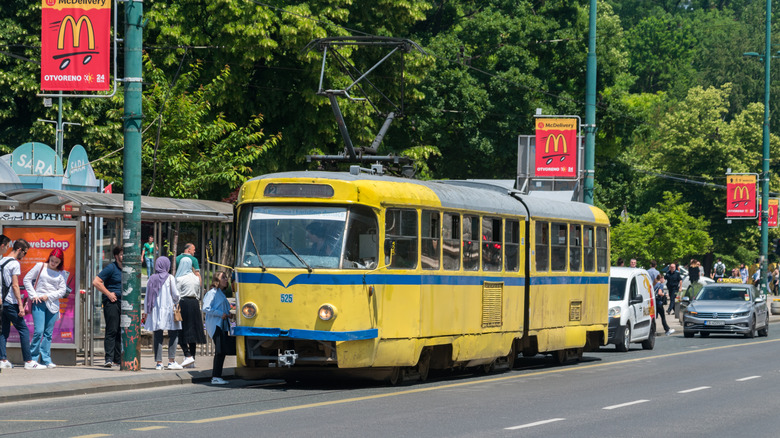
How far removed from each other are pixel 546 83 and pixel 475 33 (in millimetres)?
3336

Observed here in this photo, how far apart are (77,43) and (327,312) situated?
6795mm

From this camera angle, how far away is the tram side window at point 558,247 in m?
22.3

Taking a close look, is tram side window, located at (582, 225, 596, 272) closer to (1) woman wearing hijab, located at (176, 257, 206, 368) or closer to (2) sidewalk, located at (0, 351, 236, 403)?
(2) sidewalk, located at (0, 351, 236, 403)

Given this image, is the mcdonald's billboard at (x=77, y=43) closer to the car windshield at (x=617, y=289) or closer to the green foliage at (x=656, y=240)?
the car windshield at (x=617, y=289)

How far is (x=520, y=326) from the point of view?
818 inches

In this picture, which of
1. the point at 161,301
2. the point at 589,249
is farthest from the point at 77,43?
the point at 589,249

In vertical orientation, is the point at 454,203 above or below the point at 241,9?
below

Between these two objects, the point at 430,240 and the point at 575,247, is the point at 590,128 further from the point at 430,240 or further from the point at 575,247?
the point at 430,240

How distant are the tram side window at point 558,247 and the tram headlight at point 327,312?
7.03m

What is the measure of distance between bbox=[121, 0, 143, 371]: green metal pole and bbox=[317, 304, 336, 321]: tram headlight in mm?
3656

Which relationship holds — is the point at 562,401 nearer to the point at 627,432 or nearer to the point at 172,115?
the point at 627,432

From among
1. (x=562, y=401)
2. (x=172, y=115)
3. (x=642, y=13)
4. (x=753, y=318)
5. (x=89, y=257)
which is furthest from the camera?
(x=642, y=13)

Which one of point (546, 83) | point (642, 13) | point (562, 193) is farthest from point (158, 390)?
point (642, 13)

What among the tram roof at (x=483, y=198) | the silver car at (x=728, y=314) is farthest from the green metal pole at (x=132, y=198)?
the silver car at (x=728, y=314)
